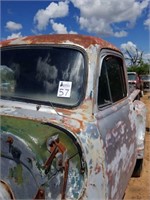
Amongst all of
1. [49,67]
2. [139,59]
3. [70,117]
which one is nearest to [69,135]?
[70,117]

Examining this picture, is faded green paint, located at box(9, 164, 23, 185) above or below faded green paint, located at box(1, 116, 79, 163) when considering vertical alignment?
below

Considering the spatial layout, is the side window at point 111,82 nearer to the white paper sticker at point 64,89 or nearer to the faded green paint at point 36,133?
the white paper sticker at point 64,89

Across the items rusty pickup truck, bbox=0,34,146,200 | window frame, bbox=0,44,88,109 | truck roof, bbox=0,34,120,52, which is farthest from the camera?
truck roof, bbox=0,34,120,52

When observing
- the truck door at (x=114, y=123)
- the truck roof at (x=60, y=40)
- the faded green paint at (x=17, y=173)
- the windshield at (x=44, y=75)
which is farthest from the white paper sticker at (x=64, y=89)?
the faded green paint at (x=17, y=173)

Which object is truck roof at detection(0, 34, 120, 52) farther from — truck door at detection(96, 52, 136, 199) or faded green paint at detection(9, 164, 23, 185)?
faded green paint at detection(9, 164, 23, 185)

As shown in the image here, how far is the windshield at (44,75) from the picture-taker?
2594mm

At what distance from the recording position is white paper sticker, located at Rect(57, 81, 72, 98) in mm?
2574

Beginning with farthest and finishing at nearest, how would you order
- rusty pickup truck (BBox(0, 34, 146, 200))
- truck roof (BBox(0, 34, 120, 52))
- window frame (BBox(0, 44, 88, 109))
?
1. truck roof (BBox(0, 34, 120, 52))
2. window frame (BBox(0, 44, 88, 109))
3. rusty pickup truck (BBox(0, 34, 146, 200))

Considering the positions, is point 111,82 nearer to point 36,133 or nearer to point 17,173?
point 36,133

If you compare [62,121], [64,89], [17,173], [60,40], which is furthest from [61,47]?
[17,173]

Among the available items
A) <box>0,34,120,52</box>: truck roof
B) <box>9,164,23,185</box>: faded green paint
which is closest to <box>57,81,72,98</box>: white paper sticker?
<box>0,34,120,52</box>: truck roof

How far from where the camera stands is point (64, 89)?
2596 mm

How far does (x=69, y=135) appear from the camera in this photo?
2.11 metres

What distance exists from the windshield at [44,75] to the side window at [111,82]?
0.88 ft
